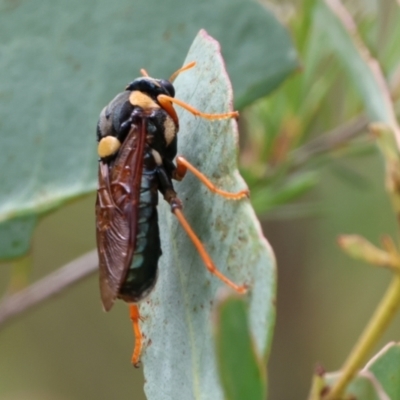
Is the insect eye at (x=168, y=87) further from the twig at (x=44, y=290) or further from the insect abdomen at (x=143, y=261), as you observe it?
the twig at (x=44, y=290)

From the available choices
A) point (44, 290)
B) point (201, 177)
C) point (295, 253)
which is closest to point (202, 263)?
point (201, 177)

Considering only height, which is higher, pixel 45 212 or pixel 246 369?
pixel 45 212

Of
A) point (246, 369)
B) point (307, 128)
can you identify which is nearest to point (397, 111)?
point (307, 128)

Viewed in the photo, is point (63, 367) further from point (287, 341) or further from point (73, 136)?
point (73, 136)

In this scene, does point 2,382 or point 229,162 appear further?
point 2,382

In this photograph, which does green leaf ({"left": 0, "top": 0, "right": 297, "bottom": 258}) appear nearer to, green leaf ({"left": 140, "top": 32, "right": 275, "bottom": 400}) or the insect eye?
the insect eye

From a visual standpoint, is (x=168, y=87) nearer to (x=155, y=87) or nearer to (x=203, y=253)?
(x=155, y=87)

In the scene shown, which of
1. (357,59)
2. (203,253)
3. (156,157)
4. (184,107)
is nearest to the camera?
(203,253)
